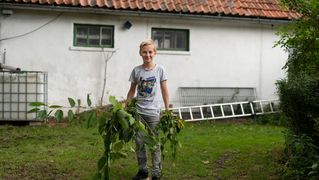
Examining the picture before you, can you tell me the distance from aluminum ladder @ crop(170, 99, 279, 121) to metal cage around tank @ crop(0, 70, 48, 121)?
3830 mm

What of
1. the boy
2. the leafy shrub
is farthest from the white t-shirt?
the leafy shrub

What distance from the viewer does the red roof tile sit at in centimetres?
1309

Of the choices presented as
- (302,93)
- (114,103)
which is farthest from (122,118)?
(302,93)

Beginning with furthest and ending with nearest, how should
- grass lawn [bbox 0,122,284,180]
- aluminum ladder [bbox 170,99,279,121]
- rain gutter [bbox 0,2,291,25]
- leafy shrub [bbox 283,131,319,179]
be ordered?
→ aluminum ladder [bbox 170,99,279,121] < rain gutter [bbox 0,2,291,25] < grass lawn [bbox 0,122,284,180] < leafy shrub [bbox 283,131,319,179]

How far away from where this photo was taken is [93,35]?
13.6 meters

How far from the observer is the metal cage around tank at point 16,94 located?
11.9 m

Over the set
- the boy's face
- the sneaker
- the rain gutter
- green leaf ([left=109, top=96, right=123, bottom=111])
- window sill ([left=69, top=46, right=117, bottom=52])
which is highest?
the rain gutter

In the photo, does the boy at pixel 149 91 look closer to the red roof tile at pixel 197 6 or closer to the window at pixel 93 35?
the red roof tile at pixel 197 6

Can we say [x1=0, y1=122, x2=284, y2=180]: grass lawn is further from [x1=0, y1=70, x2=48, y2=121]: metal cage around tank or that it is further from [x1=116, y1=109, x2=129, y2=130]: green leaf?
[x1=116, y1=109, x2=129, y2=130]: green leaf

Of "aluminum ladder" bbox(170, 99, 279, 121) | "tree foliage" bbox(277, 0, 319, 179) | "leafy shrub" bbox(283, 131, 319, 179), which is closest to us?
"leafy shrub" bbox(283, 131, 319, 179)

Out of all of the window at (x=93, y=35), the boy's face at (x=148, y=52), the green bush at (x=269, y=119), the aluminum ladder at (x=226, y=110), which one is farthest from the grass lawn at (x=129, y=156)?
the window at (x=93, y=35)

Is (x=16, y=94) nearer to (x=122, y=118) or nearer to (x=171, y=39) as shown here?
(x=171, y=39)

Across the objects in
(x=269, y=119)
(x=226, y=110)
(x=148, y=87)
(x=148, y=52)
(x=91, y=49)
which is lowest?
(x=269, y=119)

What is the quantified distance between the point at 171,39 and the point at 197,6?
1.17 metres
